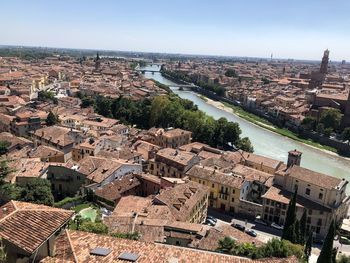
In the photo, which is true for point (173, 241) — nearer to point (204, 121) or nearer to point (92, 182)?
point (92, 182)

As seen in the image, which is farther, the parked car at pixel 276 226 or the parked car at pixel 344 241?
the parked car at pixel 276 226

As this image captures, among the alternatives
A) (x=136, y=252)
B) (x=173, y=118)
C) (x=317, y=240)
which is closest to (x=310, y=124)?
(x=173, y=118)

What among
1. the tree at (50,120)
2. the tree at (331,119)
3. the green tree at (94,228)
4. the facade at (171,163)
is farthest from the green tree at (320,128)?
the green tree at (94,228)

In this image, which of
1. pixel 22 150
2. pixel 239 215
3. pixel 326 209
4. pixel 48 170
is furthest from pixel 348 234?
pixel 22 150

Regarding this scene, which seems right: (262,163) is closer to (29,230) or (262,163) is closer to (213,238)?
(213,238)

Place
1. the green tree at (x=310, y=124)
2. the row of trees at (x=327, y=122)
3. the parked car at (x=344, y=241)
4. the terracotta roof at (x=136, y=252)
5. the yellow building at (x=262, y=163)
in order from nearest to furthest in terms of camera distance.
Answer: the terracotta roof at (x=136, y=252), the parked car at (x=344, y=241), the yellow building at (x=262, y=163), the green tree at (x=310, y=124), the row of trees at (x=327, y=122)

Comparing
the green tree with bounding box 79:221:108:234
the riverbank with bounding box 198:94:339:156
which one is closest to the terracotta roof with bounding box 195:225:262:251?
the green tree with bounding box 79:221:108:234

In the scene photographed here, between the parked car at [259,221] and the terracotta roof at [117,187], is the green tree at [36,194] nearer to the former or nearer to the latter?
the terracotta roof at [117,187]
